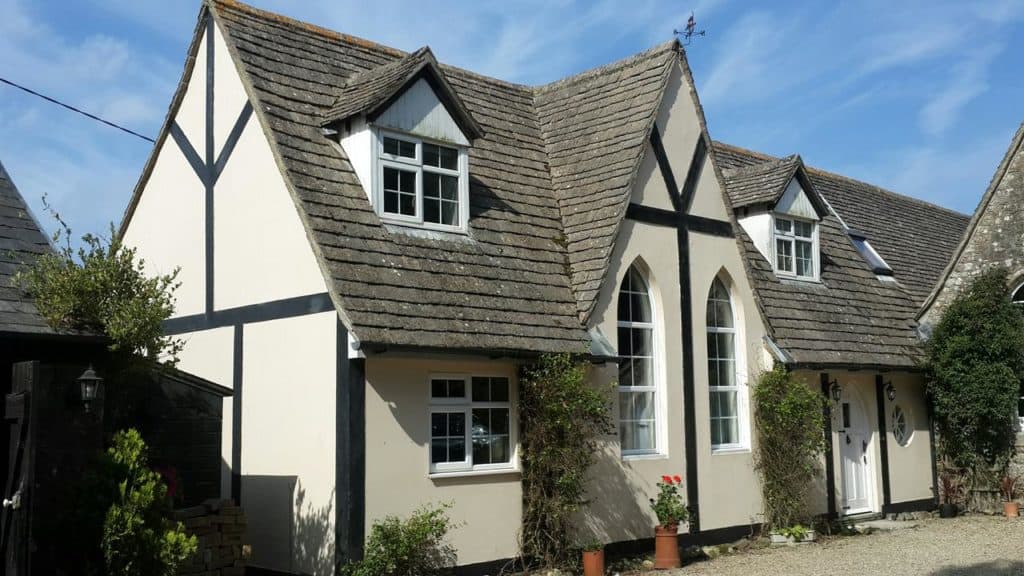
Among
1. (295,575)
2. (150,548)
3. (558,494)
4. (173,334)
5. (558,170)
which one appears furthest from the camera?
(558,170)

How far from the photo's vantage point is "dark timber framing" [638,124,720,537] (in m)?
15.6

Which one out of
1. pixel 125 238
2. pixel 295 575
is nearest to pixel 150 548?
pixel 295 575

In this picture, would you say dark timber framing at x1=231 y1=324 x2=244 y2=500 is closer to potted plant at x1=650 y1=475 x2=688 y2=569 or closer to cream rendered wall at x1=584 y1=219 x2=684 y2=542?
cream rendered wall at x1=584 y1=219 x2=684 y2=542

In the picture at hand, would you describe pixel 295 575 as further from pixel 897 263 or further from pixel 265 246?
pixel 897 263

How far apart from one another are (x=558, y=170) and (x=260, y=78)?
5215 millimetres

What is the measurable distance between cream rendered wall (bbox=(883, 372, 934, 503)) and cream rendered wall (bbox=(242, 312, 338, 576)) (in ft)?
40.0

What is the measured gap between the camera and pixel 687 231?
16391 mm

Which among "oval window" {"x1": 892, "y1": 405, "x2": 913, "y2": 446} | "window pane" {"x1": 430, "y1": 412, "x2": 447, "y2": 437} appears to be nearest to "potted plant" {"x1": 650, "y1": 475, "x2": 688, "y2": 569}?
"window pane" {"x1": 430, "y1": 412, "x2": 447, "y2": 437}

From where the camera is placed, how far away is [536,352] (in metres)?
13.4

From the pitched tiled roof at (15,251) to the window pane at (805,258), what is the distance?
13364 millimetres

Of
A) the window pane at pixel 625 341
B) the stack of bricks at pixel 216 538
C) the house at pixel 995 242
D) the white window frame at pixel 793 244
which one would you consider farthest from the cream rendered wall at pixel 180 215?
the house at pixel 995 242

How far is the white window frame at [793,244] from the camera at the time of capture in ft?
61.7

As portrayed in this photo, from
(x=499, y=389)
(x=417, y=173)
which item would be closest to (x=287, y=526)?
(x=499, y=389)

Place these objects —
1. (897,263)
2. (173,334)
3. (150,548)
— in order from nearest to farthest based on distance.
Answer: (150,548)
(173,334)
(897,263)
